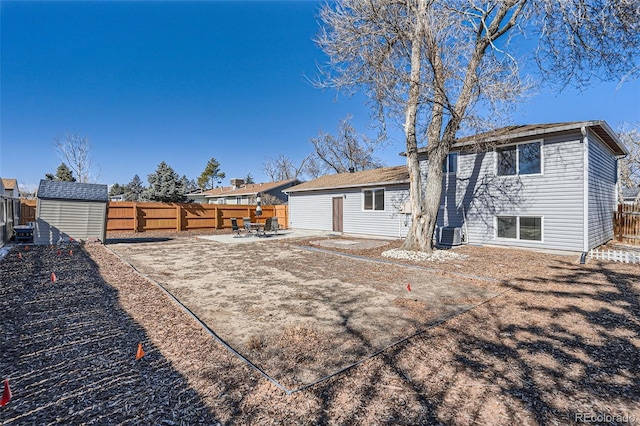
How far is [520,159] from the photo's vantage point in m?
9.86

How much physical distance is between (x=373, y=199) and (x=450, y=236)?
439 centimetres

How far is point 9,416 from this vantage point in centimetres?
196

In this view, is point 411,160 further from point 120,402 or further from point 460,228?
point 120,402

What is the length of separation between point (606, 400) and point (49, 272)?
909 cm

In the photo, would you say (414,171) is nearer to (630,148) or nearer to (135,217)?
(135,217)

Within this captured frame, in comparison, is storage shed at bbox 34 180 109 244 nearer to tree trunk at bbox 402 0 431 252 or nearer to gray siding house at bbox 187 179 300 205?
tree trunk at bbox 402 0 431 252

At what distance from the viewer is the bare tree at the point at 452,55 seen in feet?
24.1

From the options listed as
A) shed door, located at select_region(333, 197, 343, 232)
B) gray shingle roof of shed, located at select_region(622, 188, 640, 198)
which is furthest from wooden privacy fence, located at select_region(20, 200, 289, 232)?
gray shingle roof of shed, located at select_region(622, 188, 640, 198)

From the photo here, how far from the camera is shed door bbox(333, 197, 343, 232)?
16.1 m

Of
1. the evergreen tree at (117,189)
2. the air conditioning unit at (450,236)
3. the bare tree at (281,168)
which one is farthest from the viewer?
the evergreen tree at (117,189)

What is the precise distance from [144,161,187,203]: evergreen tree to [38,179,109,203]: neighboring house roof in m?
10.0

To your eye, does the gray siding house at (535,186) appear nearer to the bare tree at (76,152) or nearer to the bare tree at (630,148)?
the bare tree at (630,148)

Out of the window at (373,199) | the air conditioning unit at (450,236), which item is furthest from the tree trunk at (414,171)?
the window at (373,199)

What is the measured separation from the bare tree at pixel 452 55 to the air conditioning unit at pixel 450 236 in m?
2.40
